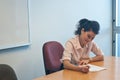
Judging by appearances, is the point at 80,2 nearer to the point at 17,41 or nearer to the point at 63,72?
the point at 17,41

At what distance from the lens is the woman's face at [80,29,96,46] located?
2.39 m

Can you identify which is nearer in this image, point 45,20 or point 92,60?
point 92,60

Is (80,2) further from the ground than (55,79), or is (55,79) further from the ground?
(80,2)

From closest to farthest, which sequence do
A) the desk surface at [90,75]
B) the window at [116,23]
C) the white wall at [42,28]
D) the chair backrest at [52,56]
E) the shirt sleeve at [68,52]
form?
the desk surface at [90,75] < the shirt sleeve at [68,52] < the chair backrest at [52,56] < the white wall at [42,28] < the window at [116,23]

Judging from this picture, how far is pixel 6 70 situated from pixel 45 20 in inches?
47.6

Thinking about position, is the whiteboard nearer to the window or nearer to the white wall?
the white wall

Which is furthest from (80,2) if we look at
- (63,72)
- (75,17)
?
(63,72)

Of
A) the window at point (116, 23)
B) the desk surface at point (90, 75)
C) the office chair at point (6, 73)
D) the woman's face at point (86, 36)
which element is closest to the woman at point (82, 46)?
the woman's face at point (86, 36)

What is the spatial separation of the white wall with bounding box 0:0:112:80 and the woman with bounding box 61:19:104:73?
61 centimetres

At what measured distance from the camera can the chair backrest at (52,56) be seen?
8.40 feet

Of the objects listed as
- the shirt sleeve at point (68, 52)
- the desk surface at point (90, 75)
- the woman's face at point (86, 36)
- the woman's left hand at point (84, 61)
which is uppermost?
the woman's face at point (86, 36)

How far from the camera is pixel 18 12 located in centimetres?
260

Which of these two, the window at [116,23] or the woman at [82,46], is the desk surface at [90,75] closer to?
the woman at [82,46]

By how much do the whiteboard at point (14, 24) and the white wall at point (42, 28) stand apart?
0.09 m
